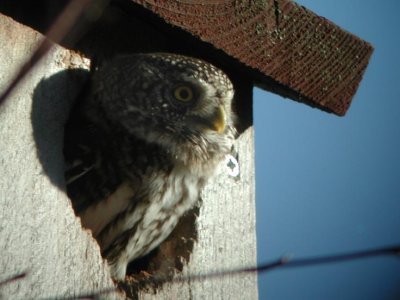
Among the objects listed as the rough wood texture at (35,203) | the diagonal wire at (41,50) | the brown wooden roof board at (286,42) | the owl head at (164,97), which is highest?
the brown wooden roof board at (286,42)

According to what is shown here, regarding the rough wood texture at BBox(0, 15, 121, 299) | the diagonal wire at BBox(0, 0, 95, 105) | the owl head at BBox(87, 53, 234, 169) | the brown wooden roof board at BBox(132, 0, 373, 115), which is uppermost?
the brown wooden roof board at BBox(132, 0, 373, 115)

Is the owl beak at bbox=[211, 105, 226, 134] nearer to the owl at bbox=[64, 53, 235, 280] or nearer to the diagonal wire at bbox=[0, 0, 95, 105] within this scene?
the owl at bbox=[64, 53, 235, 280]

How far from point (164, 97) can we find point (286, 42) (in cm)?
45

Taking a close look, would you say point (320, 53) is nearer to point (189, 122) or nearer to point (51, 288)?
point (189, 122)

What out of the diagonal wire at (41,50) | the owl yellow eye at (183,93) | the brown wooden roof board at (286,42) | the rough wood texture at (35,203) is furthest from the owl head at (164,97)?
the diagonal wire at (41,50)

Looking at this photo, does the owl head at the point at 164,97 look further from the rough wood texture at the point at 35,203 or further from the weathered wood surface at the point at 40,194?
the rough wood texture at the point at 35,203

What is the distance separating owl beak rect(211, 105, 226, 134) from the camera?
7.11 ft

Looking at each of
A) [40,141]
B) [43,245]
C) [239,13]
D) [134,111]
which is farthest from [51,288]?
[239,13]

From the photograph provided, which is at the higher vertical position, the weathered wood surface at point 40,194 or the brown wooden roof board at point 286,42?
the brown wooden roof board at point 286,42

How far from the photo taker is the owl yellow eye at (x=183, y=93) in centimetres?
213

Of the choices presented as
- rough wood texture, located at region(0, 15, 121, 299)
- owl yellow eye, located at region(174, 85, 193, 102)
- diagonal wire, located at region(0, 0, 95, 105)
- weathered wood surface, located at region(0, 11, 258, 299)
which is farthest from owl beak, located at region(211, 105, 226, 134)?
diagonal wire, located at region(0, 0, 95, 105)

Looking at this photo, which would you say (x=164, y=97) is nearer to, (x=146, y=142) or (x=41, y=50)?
(x=146, y=142)

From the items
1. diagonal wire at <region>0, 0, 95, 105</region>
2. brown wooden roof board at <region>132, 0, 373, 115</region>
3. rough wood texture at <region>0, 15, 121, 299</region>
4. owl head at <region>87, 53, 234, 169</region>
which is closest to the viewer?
diagonal wire at <region>0, 0, 95, 105</region>

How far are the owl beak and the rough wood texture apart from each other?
65 centimetres
